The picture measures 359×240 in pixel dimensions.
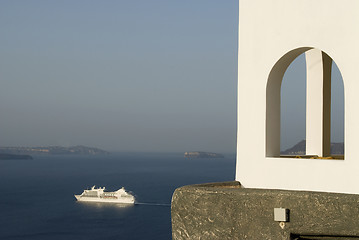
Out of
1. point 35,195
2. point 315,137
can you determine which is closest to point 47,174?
point 35,195

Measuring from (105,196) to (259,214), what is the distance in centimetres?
9331

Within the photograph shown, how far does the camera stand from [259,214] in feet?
16.6

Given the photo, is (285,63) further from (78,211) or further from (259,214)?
(78,211)

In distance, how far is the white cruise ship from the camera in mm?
93250

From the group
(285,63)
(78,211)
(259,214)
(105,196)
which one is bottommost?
(78,211)

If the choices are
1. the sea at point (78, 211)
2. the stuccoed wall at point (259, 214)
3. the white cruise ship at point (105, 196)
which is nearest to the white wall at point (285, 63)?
the stuccoed wall at point (259, 214)

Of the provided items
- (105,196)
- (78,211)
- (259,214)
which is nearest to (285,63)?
(259,214)

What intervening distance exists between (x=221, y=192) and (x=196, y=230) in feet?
1.64

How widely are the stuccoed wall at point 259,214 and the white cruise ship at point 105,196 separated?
8849 centimetres

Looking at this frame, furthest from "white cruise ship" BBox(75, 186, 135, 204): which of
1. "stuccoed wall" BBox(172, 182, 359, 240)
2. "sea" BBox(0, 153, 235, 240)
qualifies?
"stuccoed wall" BBox(172, 182, 359, 240)

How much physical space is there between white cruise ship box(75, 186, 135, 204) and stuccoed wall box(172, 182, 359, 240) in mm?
88486

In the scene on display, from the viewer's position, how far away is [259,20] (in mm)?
6344

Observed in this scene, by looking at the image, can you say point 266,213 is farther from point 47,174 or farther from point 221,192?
point 47,174

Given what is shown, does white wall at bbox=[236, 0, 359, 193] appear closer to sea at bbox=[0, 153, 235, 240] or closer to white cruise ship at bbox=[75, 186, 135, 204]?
sea at bbox=[0, 153, 235, 240]
